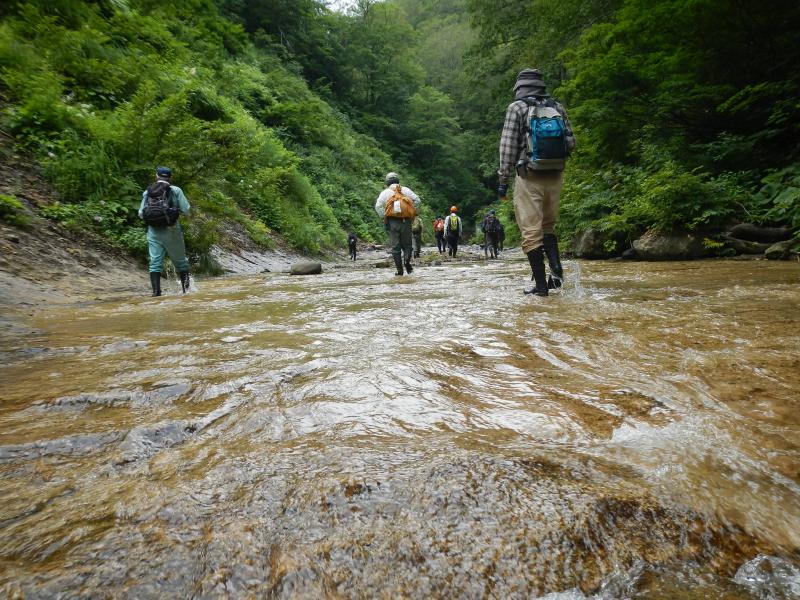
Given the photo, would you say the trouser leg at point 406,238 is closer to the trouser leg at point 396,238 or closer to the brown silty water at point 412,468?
the trouser leg at point 396,238

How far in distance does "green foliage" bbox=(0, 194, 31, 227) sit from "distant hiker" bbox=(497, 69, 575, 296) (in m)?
6.27

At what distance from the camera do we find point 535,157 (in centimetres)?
387

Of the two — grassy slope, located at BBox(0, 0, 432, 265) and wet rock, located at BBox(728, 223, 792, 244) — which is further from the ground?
grassy slope, located at BBox(0, 0, 432, 265)

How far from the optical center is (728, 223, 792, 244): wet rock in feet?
20.6

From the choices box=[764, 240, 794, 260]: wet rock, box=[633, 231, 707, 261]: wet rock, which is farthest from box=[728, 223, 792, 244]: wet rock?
box=[764, 240, 794, 260]: wet rock

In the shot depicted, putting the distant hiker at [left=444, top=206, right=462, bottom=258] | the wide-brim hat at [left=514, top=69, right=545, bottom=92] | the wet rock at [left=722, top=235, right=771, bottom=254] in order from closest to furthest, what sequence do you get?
1. the wide-brim hat at [left=514, top=69, right=545, bottom=92]
2. the wet rock at [left=722, top=235, right=771, bottom=254]
3. the distant hiker at [left=444, top=206, right=462, bottom=258]

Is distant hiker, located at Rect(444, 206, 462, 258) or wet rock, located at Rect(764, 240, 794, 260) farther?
distant hiker, located at Rect(444, 206, 462, 258)

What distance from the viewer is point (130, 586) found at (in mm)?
665

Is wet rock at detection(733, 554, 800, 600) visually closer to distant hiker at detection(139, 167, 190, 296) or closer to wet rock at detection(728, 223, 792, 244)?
distant hiker at detection(139, 167, 190, 296)

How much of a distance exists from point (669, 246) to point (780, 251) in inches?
64.4

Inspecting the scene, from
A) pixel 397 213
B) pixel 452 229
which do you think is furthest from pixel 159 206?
pixel 452 229

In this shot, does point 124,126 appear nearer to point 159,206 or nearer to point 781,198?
point 159,206

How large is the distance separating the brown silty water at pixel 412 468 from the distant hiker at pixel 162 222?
358 cm

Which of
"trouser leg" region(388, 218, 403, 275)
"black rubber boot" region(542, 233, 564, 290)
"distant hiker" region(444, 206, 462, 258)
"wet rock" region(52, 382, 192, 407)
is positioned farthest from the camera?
"distant hiker" region(444, 206, 462, 258)
